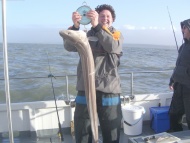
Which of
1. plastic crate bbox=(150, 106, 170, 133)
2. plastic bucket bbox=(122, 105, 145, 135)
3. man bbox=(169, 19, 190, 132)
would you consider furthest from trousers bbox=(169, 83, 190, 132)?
plastic bucket bbox=(122, 105, 145, 135)

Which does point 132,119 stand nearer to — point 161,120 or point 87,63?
point 161,120

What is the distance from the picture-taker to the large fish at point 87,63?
217 centimetres

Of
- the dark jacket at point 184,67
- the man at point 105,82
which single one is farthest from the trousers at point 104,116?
the dark jacket at point 184,67

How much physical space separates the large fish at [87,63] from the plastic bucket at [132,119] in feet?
5.67

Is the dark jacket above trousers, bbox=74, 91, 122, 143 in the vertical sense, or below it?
above

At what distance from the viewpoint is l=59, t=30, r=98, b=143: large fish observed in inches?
85.3

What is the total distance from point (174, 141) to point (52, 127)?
236 cm

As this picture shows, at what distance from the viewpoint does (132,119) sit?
4.13 meters

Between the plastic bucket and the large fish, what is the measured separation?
1.73m

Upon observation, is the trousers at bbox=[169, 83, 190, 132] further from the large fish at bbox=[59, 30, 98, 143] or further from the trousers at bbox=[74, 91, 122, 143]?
the large fish at bbox=[59, 30, 98, 143]

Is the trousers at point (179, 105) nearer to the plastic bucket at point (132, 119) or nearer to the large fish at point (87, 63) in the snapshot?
the plastic bucket at point (132, 119)

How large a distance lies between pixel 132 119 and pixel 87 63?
211 centimetres

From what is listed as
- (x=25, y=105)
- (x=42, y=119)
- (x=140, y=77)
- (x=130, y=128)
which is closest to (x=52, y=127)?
(x=42, y=119)

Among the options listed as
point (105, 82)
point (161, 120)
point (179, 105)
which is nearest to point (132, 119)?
point (161, 120)
